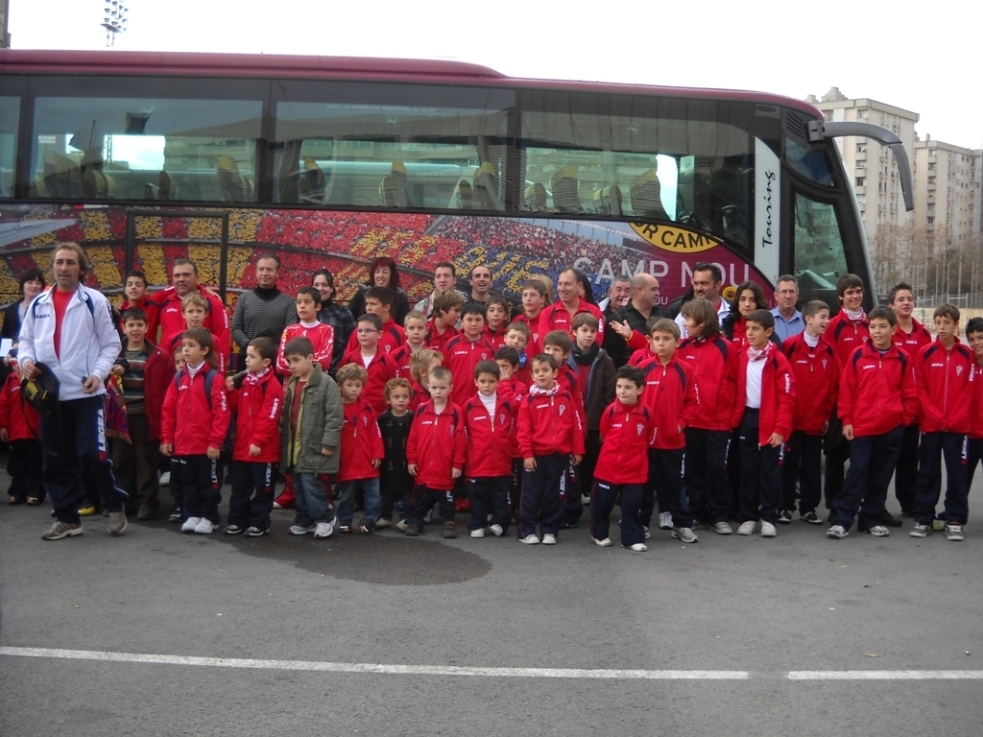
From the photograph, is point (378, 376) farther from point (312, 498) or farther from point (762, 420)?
point (762, 420)

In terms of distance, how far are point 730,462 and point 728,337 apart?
1.15 meters

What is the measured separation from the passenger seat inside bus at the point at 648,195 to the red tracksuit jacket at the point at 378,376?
3736 mm

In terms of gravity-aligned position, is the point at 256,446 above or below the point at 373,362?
below

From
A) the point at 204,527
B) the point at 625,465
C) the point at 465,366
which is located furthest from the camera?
the point at 465,366

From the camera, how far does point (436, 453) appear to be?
824cm

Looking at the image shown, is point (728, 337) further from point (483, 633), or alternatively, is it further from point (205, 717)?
point (205, 717)

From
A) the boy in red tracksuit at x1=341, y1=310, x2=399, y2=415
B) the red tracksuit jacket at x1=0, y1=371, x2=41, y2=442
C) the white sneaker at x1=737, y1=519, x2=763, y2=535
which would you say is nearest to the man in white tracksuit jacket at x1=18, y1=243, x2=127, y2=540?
the red tracksuit jacket at x1=0, y1=371, x2=41, y2=442

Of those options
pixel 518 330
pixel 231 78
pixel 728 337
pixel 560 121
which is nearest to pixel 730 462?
pixel 728 337

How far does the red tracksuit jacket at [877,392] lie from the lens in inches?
333

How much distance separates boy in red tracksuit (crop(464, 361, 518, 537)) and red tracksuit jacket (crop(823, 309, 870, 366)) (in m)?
2.89

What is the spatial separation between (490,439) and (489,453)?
0.10m

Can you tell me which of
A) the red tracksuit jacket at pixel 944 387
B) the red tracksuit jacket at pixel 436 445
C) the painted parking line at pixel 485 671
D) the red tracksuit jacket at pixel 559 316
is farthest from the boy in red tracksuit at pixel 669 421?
the painted parking line at pixel 485 671

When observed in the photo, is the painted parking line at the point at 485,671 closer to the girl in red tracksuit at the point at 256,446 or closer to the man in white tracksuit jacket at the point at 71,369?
the man in white tracksuit jacket at the point at 71,369

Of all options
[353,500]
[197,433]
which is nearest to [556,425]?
[353,500]
